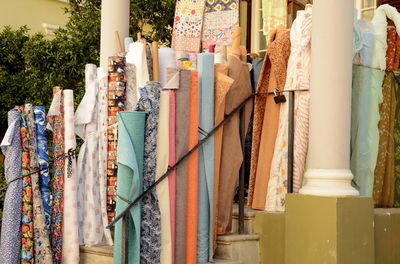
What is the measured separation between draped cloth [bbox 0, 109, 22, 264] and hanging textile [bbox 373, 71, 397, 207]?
268 centimetres

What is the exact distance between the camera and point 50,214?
464 cm

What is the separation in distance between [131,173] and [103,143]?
931 millimetres

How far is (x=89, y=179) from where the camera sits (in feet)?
15.9

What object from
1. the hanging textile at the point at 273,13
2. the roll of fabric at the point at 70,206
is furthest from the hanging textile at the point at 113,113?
the hanging textile at the point at 273,13

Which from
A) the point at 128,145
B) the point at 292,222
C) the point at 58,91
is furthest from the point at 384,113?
the point at 58,91

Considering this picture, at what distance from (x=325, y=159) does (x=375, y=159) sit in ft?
2.60

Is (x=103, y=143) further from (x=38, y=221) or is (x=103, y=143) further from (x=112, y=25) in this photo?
Result: (x=112, y=25)

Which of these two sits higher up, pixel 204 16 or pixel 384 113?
pixel 204 16

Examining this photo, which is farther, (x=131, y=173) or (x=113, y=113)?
(x=113, y=113)

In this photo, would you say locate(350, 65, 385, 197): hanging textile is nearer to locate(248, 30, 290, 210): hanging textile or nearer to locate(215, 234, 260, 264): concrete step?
locate(248, 30, 290, 210): hanging textile

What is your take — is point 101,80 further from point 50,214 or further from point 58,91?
point 50,214

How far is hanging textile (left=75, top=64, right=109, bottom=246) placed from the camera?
15.8 ft

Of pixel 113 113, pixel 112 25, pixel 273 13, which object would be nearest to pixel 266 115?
pixel 113 113

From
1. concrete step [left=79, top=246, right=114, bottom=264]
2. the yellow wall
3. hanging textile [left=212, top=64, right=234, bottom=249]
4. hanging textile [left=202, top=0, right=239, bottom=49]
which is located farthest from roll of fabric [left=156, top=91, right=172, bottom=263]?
the yellow wall
